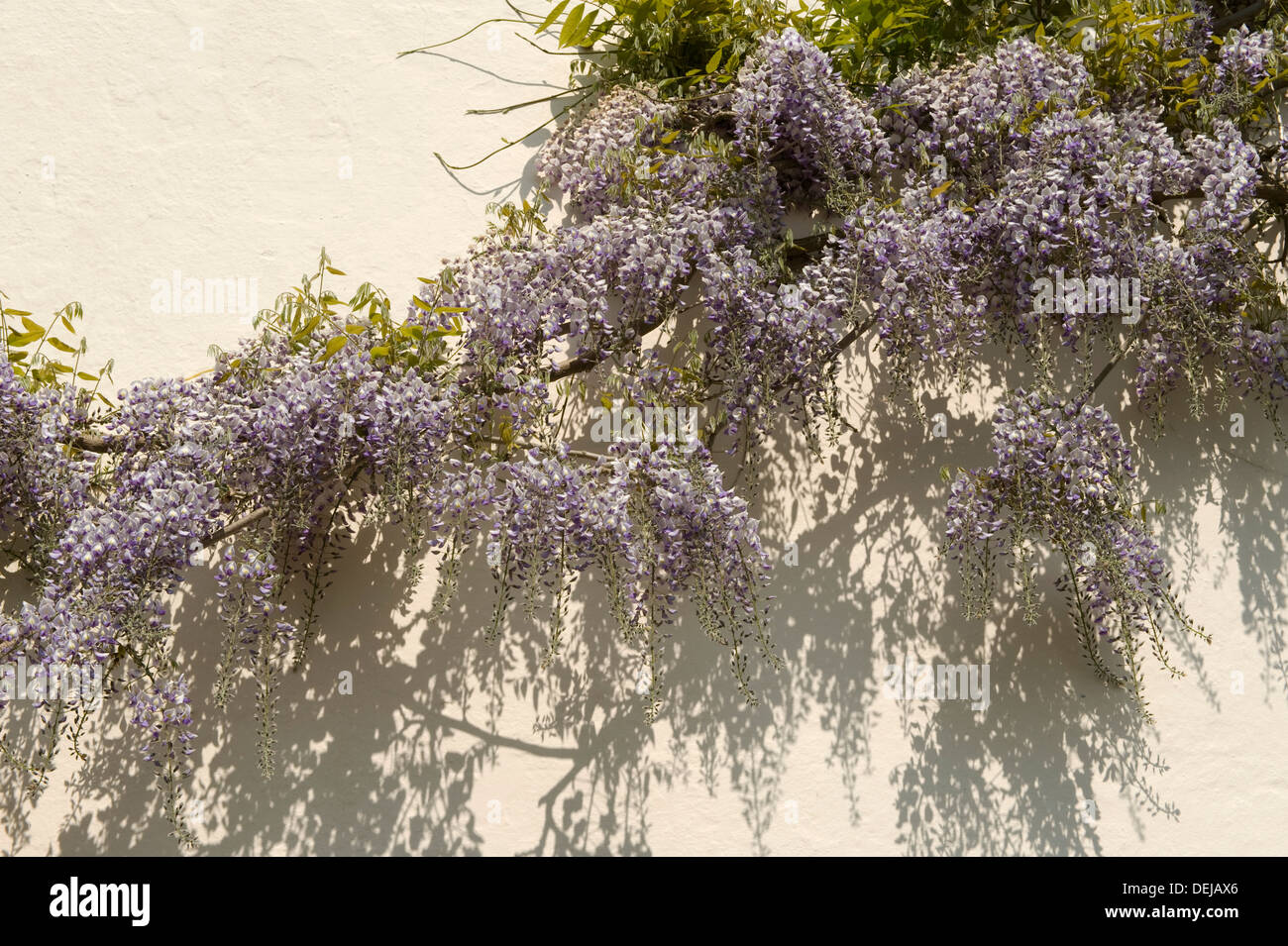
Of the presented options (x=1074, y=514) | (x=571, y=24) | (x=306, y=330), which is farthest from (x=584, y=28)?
(x=1074, y=514)

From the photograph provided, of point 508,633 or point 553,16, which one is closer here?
point 508,633

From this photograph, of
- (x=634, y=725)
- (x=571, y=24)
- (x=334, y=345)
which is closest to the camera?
(x=334, y=345)

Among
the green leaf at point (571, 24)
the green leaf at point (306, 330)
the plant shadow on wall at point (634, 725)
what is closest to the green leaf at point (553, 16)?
the green leaf at point (571, 24)

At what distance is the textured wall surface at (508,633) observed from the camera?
103 inches

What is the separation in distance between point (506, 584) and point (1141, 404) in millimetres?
1728

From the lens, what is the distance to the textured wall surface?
260 cm

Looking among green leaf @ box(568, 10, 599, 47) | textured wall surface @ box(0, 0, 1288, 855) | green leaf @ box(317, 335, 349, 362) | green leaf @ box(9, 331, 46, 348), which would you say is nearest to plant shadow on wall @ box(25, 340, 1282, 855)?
textured wall surface @ box(0, 0, 1288, 855)

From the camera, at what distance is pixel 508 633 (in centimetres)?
267

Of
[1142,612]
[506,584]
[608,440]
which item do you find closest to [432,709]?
[506,584]

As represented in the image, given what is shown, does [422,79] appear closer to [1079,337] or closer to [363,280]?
[363,280]

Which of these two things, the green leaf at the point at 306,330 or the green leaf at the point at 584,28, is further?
the green leaf at the point at 584,28

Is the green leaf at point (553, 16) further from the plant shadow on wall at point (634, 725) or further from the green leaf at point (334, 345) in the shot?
the plant shadow on wall at point (634, 725)

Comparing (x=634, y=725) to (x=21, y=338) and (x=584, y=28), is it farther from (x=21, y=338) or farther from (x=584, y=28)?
(x=584, y=28)

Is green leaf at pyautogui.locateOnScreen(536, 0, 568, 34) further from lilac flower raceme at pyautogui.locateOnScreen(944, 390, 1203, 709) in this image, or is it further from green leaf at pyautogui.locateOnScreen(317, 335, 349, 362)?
lilac flower raceme at pyautogui.locateOnScreen(944, 390, 1203, 709)
